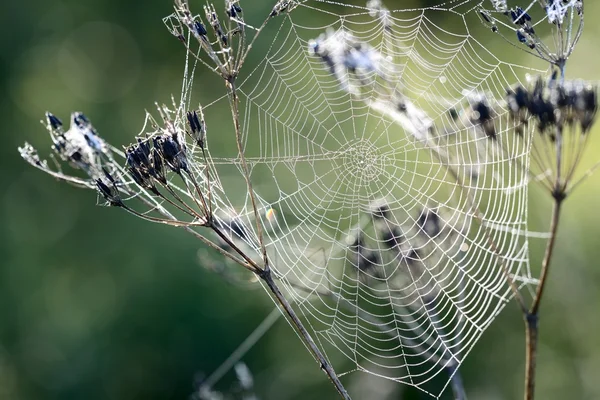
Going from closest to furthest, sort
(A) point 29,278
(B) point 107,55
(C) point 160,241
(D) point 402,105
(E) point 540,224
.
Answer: (D) point 402,105 → (E) point 540,224 → (C) point 160,241 → (A) point 29,278 → (B) point 107,55

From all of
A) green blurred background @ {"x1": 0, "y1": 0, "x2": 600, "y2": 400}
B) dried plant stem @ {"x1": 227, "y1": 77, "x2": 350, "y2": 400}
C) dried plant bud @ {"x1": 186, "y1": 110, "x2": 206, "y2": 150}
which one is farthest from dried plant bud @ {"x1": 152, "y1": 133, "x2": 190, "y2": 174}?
green blurred background @ {"x1": 0, "y1": 0, "x2": 600, "y2": 400}

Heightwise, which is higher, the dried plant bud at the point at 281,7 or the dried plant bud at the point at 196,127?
the dried plant bud at the point at 281,7

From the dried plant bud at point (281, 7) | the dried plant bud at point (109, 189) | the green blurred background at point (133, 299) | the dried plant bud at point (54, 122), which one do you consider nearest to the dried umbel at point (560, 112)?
the dried plant bud at point (281, 7)

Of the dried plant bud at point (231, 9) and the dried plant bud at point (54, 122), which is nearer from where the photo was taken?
the dried plant bud at point (231, 9)

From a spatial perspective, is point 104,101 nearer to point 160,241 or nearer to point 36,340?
point 160,241

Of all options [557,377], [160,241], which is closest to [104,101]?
[160,241]

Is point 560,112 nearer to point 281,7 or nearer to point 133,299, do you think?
point 281,7

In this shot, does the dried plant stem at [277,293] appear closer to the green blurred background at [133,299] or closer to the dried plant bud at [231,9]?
the dried plant bud at [231,9]

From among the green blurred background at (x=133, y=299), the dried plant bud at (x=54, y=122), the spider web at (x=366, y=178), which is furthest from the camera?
the green blurred background at (x=133, y=299)

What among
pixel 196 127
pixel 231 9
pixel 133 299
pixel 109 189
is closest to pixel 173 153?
pixel 196 127
